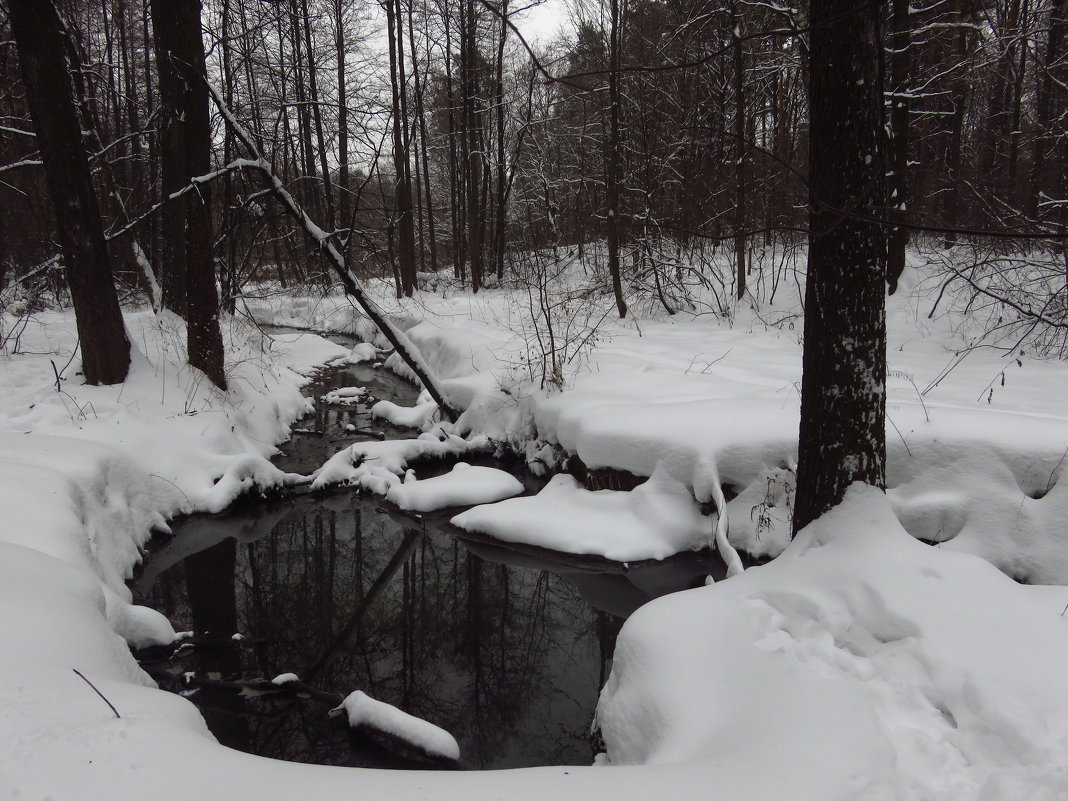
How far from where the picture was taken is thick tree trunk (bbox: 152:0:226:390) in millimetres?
7551

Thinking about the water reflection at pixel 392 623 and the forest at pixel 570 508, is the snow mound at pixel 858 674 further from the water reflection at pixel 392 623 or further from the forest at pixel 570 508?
the water reflection at pixel 392 623

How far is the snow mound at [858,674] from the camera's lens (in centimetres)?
236

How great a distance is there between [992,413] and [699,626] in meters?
3.78

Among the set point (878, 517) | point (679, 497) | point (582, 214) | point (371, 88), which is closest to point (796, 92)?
point (582, 214)

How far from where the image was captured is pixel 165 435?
703 centimetres

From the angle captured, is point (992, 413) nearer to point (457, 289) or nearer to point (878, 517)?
point (878, 517)

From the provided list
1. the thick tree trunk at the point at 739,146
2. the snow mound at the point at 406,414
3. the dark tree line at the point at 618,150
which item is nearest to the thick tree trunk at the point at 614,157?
the dark tree line at the point at 618,150

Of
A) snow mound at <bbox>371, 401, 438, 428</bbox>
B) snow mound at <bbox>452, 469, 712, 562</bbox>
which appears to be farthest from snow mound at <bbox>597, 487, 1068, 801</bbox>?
snow mound at <bbox>371, 401, 438, 428</bbox>

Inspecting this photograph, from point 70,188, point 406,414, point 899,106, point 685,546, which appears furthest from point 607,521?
point 899,106

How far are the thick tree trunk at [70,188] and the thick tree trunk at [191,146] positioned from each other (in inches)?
39.8

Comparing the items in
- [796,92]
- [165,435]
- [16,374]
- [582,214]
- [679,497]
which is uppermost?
[796,92]

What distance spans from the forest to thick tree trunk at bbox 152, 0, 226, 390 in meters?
0.05

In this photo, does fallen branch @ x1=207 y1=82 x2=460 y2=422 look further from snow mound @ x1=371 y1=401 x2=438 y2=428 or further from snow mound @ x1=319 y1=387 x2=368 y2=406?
snow mound @ x1=319 y1=387 x2=368 y2=406

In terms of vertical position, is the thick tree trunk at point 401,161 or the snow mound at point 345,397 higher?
the thick tree trunk at point 401,161
